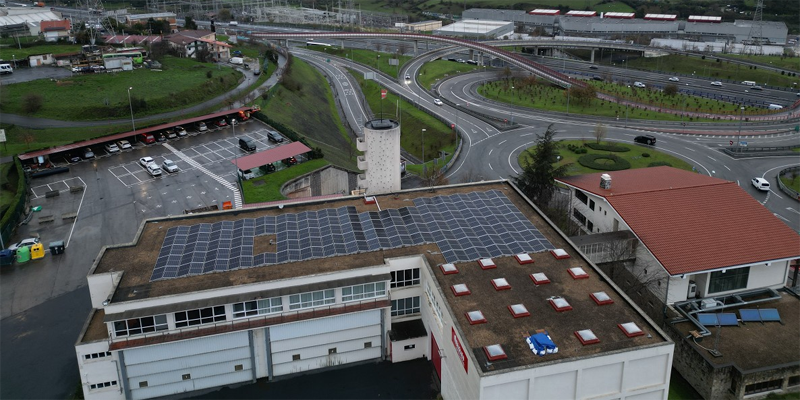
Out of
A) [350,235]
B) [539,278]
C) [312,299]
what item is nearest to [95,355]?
[312,299]

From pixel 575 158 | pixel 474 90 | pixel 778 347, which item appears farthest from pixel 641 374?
pixel 474 90

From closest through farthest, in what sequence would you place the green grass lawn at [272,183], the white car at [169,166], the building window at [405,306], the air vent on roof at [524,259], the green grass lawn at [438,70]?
the air vent on roof at [524,259] → the building window at [405,306] → the green grass lawn at [272,183] → the white car at [169,166] → the green grass lawn at [438,70]

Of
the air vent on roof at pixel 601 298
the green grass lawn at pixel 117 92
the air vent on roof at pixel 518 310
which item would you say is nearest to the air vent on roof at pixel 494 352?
the air vent on roof at pixel 518 310

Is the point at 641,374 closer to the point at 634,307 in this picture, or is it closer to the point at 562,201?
the point at 634,307

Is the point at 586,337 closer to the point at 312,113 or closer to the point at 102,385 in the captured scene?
the point at 102,385

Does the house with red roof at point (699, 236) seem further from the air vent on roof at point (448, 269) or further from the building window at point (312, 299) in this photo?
the building window at point (312, 299)

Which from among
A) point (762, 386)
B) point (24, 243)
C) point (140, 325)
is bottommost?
point (762, 386)
